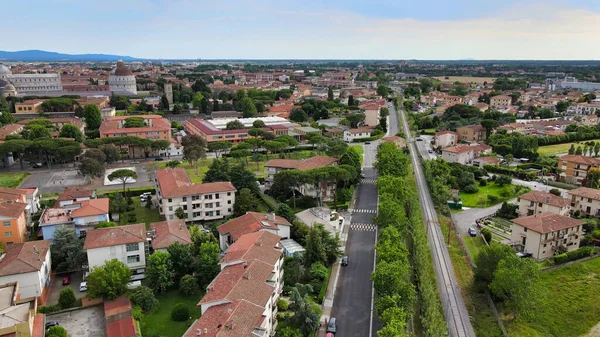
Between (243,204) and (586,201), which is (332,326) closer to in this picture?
(243,204)

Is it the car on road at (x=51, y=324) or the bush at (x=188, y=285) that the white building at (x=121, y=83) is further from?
the car on road at (x=51, y=324)

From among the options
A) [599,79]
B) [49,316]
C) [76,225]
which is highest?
[599,79]

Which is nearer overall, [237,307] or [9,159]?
[237,307]

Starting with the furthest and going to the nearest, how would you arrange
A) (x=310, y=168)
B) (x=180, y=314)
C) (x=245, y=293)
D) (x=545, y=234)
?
(x=310, y=168) < (x=545, y=234) < (x=180, y=314) < (x=245, y=293)

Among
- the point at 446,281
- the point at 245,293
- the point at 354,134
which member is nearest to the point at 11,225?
the point at 245,293

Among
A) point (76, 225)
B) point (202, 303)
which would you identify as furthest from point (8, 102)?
point (202, 303)

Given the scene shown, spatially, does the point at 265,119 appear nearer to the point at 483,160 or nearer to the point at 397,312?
the point at 483,160
